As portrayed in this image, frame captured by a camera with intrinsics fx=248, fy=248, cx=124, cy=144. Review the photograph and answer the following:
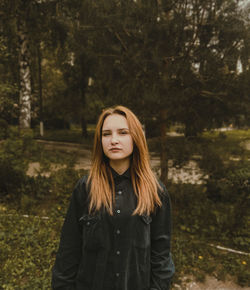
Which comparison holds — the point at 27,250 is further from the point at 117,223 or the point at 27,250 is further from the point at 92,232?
the point at 117,223

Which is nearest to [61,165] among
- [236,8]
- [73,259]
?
[73,259]

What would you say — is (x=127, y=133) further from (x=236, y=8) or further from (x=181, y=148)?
(x=236, y=8)

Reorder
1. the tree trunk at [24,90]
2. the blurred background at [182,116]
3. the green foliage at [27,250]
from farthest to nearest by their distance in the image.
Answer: the tree trunk at [24,90]
the blurred background at [182,116]
the green foliage at [27,250]

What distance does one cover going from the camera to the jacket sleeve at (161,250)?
5.03 ft

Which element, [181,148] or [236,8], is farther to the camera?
[181,148]

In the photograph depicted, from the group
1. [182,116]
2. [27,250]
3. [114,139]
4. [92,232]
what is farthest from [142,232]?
[182,116]

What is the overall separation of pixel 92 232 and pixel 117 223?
0.16 meters

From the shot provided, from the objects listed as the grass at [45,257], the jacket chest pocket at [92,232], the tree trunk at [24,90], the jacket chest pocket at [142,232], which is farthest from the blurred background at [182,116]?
the tree trunk at [24,90]

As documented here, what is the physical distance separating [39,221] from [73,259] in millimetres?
3035

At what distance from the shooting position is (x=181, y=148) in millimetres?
4098

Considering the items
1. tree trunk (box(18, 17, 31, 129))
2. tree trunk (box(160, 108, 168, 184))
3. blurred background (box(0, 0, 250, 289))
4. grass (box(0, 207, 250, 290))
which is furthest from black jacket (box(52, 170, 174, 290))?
tree trunk (box(18, 17, 31, 129))

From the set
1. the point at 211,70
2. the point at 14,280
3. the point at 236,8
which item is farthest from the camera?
the point at 211,70

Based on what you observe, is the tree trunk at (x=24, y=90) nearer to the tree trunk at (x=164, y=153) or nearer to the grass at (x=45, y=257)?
the grass at (x=45, y=257)

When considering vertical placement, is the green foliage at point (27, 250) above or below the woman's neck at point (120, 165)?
below
